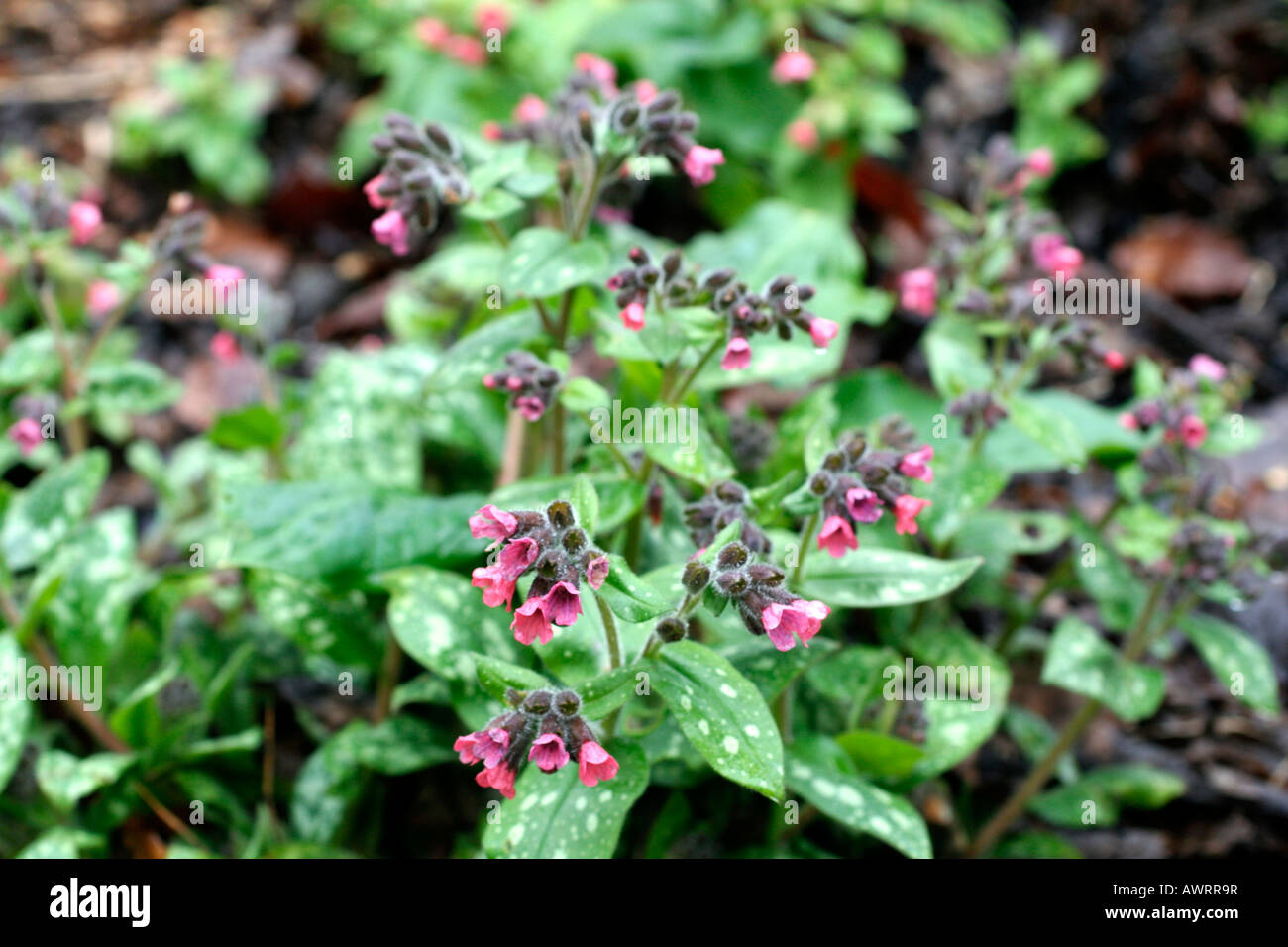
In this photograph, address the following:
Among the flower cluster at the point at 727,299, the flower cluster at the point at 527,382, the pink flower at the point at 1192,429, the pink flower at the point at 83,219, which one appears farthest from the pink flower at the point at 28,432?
the pink flower at the point at 1192,429

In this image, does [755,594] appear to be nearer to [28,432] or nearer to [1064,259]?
[1064,259]

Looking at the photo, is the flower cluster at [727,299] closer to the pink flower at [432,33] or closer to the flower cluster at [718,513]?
the flower cluster at [718,513]

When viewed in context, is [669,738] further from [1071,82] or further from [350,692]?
[1071,82]

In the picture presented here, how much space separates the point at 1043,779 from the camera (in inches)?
97.0

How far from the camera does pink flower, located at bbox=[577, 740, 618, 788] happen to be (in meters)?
1.57

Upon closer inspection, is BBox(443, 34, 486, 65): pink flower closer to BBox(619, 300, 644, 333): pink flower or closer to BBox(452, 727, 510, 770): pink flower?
BBox(619, 300, 644, 333): pink flower

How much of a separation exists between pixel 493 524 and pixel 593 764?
16.7 inches

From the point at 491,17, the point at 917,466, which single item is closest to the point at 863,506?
the point at 917,466

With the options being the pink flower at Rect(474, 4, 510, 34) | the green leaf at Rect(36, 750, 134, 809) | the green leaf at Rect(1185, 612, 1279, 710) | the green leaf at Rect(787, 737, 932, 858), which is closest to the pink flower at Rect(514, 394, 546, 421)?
the green leaf at Rect(787, 737, 932, 858)

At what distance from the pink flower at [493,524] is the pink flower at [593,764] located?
1.14 feet

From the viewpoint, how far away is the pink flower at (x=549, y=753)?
1555mm

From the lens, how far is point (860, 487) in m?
1.79

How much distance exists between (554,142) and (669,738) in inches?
56.0
